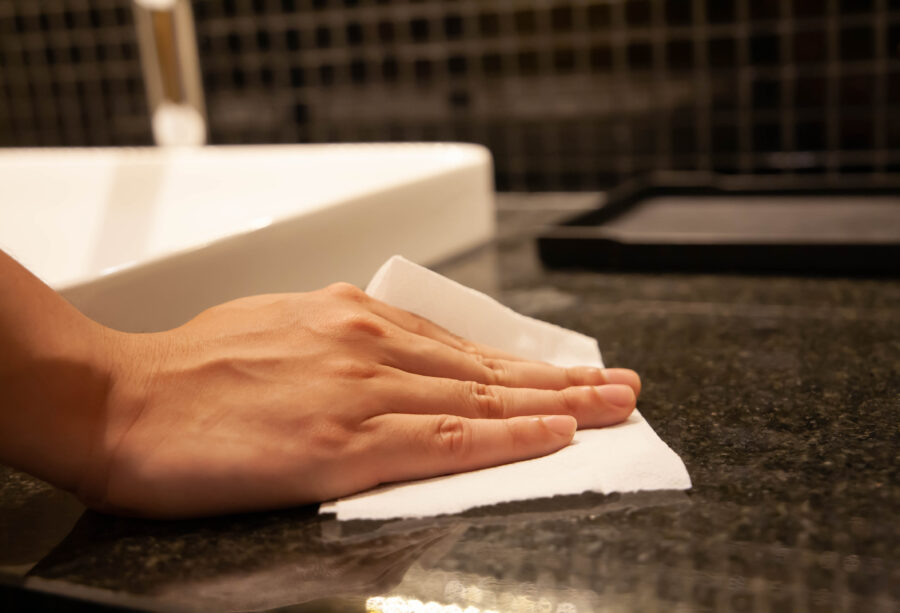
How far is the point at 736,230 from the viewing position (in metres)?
0.94

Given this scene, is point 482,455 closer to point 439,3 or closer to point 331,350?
point 331,350

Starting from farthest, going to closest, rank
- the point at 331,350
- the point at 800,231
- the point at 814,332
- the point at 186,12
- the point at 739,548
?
1. the point at 186,12
2. the point at 800,231
3. the point at 814,332
4. the point at 331,350
5. the point at 739,548

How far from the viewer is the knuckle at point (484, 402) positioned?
0.48 meters

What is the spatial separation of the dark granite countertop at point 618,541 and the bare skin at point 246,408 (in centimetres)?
2

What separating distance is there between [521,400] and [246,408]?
0.16 metres

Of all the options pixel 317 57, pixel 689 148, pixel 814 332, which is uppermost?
pixel 317 57

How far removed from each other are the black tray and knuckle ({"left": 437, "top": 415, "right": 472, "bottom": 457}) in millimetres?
492

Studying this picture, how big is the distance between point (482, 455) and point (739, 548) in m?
0.13

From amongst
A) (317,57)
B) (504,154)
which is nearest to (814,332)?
(504,154)

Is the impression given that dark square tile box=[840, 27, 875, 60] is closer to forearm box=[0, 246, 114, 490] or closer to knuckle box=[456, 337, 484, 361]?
knuckle box=[456, 337, 484, 361]

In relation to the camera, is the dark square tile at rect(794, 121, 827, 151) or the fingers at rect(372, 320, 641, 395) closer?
the fingers at rect(372, 320, 641, 395)

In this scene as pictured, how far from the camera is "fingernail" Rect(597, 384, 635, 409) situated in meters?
0.49

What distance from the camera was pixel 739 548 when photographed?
1.17 ft

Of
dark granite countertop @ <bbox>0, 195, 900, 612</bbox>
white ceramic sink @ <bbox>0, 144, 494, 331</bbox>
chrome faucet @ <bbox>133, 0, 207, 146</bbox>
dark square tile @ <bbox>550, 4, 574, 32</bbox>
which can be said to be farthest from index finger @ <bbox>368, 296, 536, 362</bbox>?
dark square tile @ <bbox>550, 4, 574, 32</bbox>
